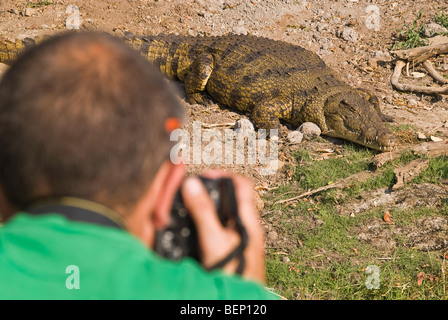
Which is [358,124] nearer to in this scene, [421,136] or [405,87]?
[421,136]

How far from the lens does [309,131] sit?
6527mm

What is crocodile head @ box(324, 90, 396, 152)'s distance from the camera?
6.01 metres

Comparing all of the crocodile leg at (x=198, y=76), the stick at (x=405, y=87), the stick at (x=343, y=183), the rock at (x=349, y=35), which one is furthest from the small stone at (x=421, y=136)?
the rock at (x=349, y=35)

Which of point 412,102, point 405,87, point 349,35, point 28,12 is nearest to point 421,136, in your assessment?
point 412,102

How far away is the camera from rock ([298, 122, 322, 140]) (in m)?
5.43

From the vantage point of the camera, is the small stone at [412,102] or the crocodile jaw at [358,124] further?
the small stone at [412,102]

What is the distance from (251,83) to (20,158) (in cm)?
637

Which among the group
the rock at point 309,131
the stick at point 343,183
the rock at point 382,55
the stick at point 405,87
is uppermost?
the rock at point 382,55

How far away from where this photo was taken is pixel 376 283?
3689 mm

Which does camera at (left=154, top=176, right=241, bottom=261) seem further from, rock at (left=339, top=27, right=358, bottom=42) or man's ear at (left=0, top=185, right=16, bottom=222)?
rock at (left=339, top=27, right=358, bottom=42)

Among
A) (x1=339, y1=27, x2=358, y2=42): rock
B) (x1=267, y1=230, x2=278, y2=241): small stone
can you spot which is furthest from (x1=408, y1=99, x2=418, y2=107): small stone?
(x1=267, y1=230, x2=278, y2=241): small stone

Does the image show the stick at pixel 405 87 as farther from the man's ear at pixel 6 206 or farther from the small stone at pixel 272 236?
the man's ear at pixel 6 206

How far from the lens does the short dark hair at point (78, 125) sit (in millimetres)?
977

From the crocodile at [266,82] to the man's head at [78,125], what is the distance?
5.48 m
